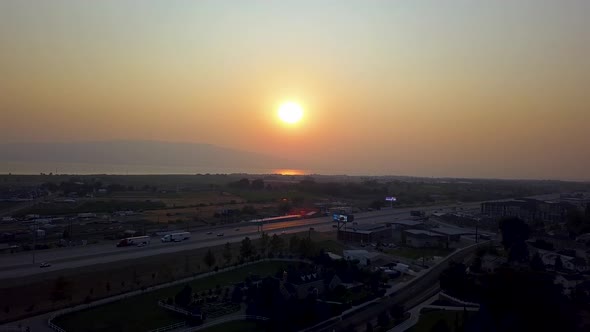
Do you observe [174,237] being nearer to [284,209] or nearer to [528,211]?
[284,209]

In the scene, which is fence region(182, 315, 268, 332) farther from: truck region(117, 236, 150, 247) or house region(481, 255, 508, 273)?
truck region(117, 236, 150, 247)

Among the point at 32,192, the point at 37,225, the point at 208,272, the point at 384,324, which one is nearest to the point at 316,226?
the point at 208,272

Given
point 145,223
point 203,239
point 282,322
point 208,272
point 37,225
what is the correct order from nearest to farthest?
point 282,322
point 208,272
point 203,239
point 37,225
point 145,223

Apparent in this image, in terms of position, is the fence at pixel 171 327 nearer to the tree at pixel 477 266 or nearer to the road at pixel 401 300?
the road at pixel 401 300

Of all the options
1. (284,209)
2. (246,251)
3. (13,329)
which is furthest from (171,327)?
(284,209)

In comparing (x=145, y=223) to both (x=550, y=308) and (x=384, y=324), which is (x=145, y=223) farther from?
(x=550, y=308)
